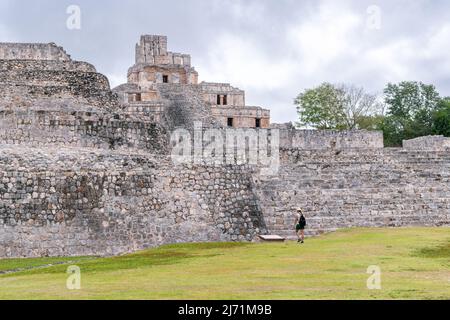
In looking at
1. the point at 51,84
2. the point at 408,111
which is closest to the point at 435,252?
the point at 51,84

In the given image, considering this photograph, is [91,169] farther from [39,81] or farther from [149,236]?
[39,81]

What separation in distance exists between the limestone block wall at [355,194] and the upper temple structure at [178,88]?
13.9 metres

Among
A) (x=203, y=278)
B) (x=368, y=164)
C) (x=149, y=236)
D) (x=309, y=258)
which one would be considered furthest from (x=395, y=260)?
(x=368, y=164)

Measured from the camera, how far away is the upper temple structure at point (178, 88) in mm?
44759

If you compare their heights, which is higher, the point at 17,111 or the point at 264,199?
the point at 17,111

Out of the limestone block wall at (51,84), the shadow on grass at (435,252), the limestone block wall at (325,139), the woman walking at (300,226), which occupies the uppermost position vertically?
the limestone block wall at (51,84)

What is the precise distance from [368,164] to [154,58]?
29.3 meters

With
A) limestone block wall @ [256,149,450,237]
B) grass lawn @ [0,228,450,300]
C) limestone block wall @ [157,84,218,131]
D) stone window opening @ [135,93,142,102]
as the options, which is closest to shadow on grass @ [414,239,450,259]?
grass lawn @ [0,228,450,300]

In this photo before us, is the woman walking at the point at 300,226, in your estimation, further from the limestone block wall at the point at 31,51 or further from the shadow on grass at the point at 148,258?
the limestone block wall at the point at 31,51

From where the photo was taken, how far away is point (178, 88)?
4391 cm

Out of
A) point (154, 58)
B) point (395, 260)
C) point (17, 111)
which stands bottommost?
point (395, 260)

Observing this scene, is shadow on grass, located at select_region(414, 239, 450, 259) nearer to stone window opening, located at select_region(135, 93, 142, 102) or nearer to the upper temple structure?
the upper temple structure

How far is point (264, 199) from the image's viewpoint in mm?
26188

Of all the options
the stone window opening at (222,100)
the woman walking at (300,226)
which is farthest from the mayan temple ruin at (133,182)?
the stone window opening at (222,100)
